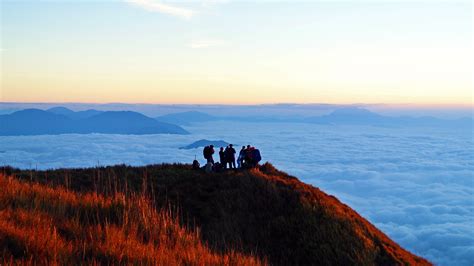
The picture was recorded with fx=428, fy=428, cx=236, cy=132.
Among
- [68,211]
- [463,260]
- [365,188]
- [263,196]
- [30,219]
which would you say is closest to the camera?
[30,219]

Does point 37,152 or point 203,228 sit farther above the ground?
point 203,228

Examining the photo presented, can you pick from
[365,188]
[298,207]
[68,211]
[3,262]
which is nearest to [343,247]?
[298,207]

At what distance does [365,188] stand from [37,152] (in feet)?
458

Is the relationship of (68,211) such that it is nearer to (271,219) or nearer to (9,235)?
(9,235)

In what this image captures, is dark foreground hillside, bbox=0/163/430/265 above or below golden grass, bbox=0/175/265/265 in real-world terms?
below

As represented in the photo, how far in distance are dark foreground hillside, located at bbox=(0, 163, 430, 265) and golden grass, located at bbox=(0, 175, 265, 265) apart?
5.43m

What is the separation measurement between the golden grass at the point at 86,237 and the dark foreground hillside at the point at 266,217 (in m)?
5.43

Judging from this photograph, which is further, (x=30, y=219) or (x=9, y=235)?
(x=30, y=219)

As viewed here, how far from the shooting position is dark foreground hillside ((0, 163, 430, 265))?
14.8 m

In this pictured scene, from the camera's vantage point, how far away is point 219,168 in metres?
23.2

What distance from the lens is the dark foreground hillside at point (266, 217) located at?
48.7 feet

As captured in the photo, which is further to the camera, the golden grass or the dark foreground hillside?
the dark foreground hillside

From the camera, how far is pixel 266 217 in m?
17.2

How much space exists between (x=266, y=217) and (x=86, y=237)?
12129mm
